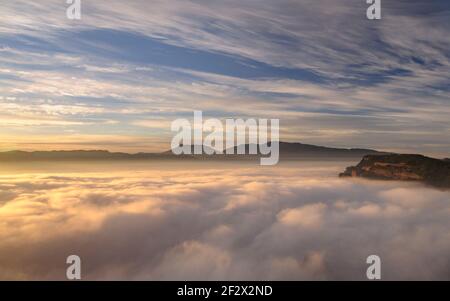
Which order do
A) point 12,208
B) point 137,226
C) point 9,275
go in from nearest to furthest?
point 9,275
point 12,208
point 137,226

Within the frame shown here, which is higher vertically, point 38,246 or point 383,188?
point 383,188

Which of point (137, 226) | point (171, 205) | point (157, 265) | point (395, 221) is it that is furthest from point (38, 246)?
point (395, 221)

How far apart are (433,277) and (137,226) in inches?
4533

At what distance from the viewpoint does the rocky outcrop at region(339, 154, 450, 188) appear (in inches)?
5640

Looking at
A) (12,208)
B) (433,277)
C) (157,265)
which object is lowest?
(157,265)

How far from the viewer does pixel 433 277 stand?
89250mm

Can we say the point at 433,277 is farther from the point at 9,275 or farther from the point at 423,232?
the point at 9,275

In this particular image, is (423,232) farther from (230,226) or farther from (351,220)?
(230,226)

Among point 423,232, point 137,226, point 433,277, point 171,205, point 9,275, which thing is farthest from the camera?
point 171,205

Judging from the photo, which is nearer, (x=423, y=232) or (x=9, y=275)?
(x=9, y=275)

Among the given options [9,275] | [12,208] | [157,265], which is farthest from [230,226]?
[12,208]

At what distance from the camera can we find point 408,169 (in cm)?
14888

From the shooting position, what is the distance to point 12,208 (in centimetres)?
13712

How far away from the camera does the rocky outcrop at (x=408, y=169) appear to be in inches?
5640
